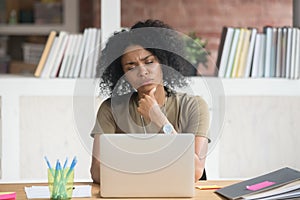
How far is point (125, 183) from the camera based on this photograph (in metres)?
2.05

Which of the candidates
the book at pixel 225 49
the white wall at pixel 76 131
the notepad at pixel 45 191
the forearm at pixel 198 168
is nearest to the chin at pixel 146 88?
the forearm at pixel 198 168

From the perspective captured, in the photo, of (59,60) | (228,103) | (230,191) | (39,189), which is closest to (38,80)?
(59,60)

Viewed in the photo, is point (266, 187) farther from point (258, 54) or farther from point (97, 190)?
point (258, 54)

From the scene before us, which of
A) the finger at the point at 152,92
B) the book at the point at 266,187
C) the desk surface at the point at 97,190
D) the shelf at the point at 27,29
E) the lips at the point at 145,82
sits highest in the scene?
the shelf at the point at 27,29

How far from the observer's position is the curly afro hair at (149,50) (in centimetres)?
243

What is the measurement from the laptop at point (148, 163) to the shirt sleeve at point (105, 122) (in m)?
0.44

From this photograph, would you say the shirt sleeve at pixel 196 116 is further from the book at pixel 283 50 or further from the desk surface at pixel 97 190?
the book at pixel 283 50

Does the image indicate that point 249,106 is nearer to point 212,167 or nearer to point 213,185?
point 212,167

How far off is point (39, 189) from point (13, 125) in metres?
1.41

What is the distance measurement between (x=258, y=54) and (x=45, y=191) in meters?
1.79

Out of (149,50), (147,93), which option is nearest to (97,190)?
(147,93)

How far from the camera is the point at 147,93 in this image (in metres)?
2.41

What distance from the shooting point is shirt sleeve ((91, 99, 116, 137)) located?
98.4 inches

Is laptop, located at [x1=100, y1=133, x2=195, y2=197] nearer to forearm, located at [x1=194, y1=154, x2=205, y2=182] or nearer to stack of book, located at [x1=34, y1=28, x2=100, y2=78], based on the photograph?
forearm, located at [x1=194, y1=154, x2=205, y2=182]
